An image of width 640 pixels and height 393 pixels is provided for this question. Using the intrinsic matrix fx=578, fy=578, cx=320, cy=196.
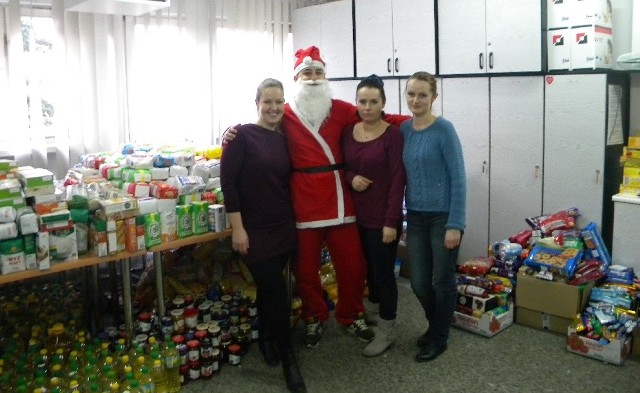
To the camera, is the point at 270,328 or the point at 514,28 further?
the point at 514,28

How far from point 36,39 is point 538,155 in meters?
3.45

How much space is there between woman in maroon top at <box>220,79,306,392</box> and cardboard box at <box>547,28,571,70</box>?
76.2 inches

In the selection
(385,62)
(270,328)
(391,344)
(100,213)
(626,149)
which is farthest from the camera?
(385,62)

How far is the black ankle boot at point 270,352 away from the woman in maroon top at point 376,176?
2.01ft

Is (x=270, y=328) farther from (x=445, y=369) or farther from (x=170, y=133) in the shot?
(x=170, y=133)

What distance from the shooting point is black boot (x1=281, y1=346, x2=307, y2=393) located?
103 inches

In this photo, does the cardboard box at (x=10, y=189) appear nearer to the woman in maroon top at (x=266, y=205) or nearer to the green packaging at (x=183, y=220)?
the green packaging at (x=183, y=220)

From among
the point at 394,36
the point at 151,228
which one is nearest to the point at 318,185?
the point at 151,228

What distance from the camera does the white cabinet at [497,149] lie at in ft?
12.4

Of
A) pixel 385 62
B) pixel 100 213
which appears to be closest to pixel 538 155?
pixel 385 62

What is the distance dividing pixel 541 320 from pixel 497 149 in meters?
1.23

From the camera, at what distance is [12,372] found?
96.9 inches

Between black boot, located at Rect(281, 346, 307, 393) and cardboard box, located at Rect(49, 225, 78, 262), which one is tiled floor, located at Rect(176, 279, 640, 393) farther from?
cardboard box, located at Rect(49, 225, 78, 262)

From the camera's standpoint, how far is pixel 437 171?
2.65 m
